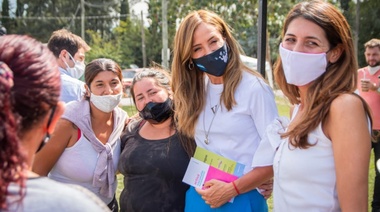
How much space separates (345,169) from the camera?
6.13ft

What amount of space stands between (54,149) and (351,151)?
182 cm

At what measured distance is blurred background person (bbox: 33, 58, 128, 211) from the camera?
297cm

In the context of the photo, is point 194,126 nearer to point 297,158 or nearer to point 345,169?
point 297,158

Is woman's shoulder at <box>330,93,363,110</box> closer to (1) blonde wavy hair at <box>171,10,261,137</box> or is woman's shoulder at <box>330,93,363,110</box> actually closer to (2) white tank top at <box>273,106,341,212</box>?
(2) white tank top at <box>273,106,341,212</box>

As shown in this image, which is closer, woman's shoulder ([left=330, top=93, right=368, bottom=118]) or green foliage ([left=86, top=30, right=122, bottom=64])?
woman's shoulder ([left=330, top=93, right=368, bottom=118])

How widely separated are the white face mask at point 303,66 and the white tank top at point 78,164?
4.74ft

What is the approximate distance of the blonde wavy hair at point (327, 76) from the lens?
1.99 metres

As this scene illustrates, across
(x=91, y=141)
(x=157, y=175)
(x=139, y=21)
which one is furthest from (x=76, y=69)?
(x=139, y=21)

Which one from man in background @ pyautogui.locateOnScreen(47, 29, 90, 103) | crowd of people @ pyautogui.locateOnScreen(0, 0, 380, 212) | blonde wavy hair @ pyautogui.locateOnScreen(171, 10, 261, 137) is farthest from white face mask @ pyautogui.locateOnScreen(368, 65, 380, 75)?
blonde wavy hair @ pyautogui.locateOnScreen(171, 10, 261, 137)

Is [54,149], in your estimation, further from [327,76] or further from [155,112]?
[327,76]

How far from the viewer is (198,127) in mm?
2762

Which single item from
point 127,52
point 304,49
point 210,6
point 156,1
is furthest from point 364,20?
point 304,49

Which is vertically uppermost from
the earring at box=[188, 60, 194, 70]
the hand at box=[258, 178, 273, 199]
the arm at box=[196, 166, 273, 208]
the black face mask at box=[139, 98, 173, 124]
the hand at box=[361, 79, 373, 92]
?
the earring at box=[188, 60, 194, 70]

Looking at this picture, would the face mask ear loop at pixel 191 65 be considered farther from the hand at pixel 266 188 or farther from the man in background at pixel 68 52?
the man in background at pixel 68 52
